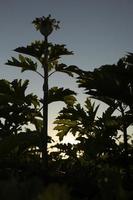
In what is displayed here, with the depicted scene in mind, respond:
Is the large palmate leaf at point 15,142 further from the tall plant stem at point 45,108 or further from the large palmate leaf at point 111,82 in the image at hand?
the large palmate leaf at point 111,82

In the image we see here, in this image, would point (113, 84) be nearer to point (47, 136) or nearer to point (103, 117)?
point (47, 136)

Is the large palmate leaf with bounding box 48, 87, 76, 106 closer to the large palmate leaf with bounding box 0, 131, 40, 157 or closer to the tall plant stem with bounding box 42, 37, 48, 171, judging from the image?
the tall plant stem with bounding box 42, 37, 48, 171

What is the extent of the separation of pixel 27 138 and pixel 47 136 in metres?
1.98

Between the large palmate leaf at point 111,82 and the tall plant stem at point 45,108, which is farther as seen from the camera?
the tall plant stem at point 45,108

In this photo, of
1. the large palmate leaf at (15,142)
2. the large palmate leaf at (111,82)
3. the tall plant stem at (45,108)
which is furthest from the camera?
the tall plant stem at (45,108)

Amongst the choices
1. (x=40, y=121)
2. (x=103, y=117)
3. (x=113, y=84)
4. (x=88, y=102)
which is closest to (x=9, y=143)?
(x=113, y=84)

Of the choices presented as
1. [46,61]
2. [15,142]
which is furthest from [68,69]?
[15,142]

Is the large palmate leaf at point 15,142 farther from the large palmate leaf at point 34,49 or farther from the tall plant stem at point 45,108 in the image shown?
the large palmate leaf at point 34,49

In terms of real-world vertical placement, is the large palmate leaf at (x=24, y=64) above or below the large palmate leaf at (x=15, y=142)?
above

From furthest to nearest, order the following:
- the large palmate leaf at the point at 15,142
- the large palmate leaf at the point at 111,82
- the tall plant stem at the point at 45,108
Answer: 1. the tall plant stem at the point at 45,108
2. the large palmate leaf at the point at 111,82
3. the large palmate leaf at the point at 15,142

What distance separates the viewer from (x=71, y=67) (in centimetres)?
1236

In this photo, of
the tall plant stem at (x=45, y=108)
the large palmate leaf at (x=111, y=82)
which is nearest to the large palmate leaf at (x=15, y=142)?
the tall plant stem at (x=45, y=108)

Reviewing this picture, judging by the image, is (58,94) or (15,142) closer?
(15,142)

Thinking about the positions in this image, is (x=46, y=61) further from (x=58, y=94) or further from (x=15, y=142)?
(x=15, y=142)
